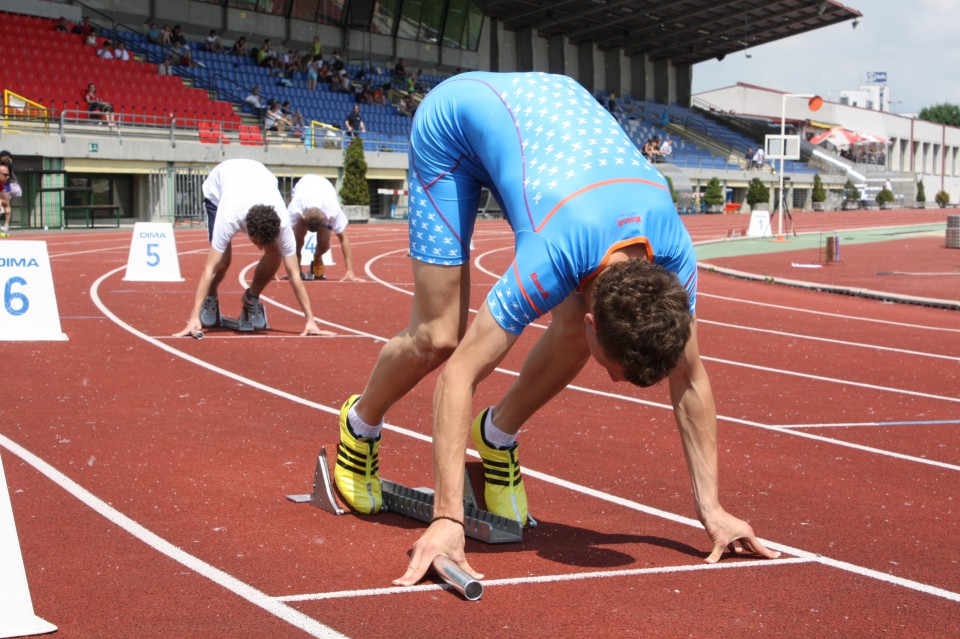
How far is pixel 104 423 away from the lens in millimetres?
6910

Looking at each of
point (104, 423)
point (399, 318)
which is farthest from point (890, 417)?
point (399, 318)

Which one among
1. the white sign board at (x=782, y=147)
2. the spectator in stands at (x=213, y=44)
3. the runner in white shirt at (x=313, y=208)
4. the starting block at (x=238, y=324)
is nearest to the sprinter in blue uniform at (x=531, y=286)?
the starting block at (x=238, y=324)

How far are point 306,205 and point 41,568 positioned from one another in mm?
11539

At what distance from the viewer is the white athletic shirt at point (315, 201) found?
610 inches

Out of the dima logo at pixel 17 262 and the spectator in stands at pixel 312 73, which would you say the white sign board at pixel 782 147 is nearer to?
the spectator in stands at pixel 312 73

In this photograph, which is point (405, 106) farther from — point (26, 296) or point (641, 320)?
point (641, 320)

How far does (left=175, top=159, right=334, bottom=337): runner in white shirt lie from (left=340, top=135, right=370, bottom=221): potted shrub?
26124 millimetres

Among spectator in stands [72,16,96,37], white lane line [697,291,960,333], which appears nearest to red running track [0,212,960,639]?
white lane line [697,291,960,333]

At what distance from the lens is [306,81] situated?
44125mm

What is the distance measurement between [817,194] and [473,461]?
66.4 metres

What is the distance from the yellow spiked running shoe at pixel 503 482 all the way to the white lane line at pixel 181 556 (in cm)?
122

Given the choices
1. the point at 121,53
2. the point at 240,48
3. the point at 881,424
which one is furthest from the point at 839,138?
the point at 881,424

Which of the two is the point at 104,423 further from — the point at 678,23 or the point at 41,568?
the point at 678,23

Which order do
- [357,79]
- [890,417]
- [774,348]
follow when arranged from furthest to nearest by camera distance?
1. [357,79]
2. [774,348]
3. [890,417]
